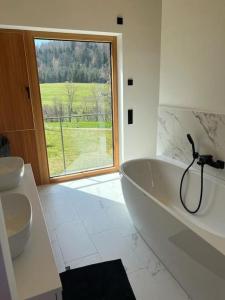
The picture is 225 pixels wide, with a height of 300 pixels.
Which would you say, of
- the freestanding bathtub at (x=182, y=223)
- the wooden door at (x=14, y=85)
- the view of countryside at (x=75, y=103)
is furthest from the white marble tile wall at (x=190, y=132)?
the wooden door at (x=14, y=85)

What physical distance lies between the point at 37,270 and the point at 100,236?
1389mm

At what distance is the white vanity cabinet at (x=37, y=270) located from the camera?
32.2 inches

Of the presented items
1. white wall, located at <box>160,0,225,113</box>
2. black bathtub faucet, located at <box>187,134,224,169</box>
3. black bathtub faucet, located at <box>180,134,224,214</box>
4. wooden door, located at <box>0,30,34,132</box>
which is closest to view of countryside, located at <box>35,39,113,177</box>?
wooden door, located at <box>0,30,34,132</box>

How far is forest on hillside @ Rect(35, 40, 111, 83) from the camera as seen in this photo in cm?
300

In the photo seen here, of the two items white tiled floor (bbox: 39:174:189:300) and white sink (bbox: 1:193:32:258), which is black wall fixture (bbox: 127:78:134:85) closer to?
white tiled floor (bbox: 39:174:189:300)

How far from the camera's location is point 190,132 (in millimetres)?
2309

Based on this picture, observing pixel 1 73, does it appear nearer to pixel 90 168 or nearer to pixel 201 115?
pixel 90 168

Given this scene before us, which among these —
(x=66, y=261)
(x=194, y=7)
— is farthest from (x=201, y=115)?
(x=66, y=261)

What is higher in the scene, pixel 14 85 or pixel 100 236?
pixel 14 85

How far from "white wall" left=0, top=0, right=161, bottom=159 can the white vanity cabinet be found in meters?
2.52

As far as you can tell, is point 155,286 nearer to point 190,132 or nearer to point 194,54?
point 190,132

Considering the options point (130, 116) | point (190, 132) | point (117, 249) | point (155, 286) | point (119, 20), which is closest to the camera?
point (155, 286)

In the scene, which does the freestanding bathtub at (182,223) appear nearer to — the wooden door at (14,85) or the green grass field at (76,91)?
the green grass field at (76,91)

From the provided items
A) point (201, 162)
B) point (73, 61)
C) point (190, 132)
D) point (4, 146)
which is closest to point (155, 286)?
point (201, 162)
